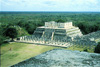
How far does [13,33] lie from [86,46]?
21345 mm

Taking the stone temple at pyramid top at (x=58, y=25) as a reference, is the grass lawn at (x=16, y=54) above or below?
below

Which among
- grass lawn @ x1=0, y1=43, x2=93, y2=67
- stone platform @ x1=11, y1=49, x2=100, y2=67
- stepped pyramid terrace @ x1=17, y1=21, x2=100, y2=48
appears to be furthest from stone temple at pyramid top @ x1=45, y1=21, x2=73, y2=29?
stone platform @ x1=11, y1=49, x2=100, y2=67

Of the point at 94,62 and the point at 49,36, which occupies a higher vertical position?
the point at 94,62

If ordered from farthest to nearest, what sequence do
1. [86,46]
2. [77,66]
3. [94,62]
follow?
[86,46]
[94,62]
[77,66]

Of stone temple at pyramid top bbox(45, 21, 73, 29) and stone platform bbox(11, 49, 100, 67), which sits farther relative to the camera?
stone temple at pyramid top bbox(45, 21, 73, 29)

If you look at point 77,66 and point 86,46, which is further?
point 86,46

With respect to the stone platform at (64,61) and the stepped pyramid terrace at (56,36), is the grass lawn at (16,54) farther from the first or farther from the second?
the stone platform at (64,61)

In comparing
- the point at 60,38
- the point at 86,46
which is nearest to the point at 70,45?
the point at 86,46

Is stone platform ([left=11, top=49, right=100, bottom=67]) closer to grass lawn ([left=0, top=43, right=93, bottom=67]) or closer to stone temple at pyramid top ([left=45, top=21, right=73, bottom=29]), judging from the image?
grass lawn ([left=0, top=43, right=93, bottom=67])

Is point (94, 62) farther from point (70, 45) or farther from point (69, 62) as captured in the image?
point (70, 45)

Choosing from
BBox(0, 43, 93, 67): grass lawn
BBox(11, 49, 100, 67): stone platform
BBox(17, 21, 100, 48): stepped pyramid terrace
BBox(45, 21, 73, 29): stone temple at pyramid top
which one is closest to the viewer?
BBox(11, 49, 100, 67): stone platform

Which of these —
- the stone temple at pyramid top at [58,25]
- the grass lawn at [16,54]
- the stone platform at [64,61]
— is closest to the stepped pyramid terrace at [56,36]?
the stone temple at pyramid top at [58,25]

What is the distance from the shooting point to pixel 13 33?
39719 millimetres

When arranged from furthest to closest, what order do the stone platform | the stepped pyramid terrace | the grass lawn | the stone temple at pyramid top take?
the stone temple at pyramid top → the stepped pyramid terrace → the grass lawn → the stone platform
